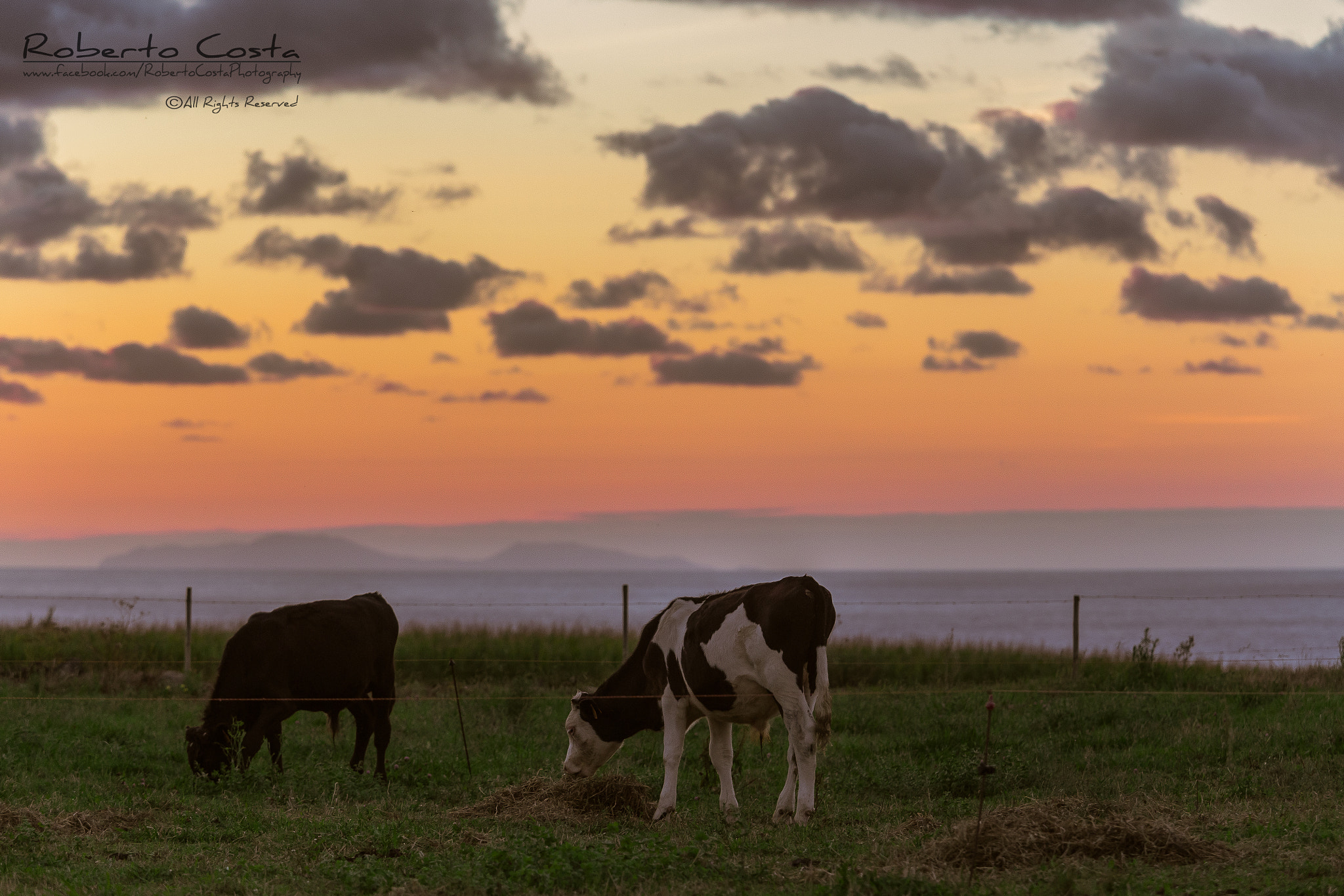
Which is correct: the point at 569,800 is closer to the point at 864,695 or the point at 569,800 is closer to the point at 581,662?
the point at 864,695

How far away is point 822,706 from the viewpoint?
11.0 metres

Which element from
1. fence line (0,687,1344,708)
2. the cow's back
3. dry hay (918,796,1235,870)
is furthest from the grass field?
the cow's back

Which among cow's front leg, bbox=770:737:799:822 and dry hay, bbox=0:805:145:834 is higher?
cow's front leg, bbox=770:737:799:822

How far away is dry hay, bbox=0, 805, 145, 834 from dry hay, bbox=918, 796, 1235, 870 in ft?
21.9

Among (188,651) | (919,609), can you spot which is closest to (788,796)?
(188,651)

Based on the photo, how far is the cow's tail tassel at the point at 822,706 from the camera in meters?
10.9

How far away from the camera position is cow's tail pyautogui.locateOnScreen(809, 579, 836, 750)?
35.7 feet

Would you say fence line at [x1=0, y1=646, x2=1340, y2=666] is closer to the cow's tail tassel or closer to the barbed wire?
the barbed wire

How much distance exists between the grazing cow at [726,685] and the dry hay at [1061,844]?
213 centimetres

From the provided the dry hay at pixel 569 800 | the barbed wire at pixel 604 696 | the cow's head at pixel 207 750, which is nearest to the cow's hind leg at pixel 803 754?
the dry hay at pixel 569 800

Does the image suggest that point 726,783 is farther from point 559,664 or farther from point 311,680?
point 559,664

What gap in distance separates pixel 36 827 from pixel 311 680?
4.08 m

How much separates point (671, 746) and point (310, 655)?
15.0ft

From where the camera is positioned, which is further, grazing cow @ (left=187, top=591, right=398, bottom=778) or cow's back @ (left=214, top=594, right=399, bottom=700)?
cow's back @ (left=214, top=594, right=399, bottom=700)
